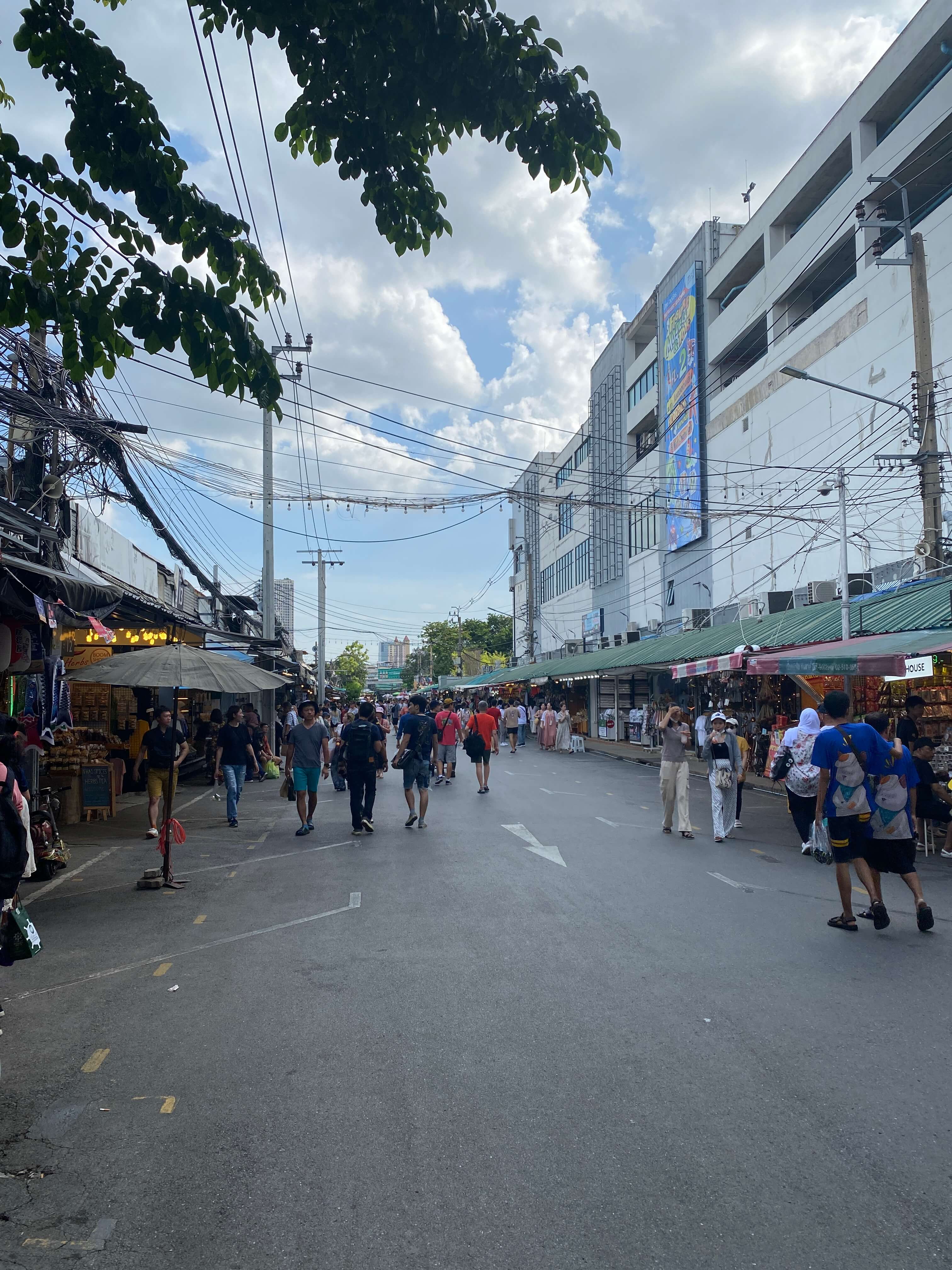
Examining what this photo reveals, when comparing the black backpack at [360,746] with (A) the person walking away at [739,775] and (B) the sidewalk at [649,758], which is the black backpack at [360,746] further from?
(B) the sidewalk at [649,758]

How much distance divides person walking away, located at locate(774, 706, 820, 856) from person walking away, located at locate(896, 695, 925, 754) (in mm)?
1574

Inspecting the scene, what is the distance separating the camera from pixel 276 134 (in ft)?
19.9

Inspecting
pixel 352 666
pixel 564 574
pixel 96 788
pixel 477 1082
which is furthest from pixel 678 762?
pixel 352 666

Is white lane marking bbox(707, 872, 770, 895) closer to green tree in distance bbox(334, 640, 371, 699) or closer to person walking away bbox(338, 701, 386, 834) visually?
person walking away bbox(338, 701, 386, 834)

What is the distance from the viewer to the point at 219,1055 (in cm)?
482

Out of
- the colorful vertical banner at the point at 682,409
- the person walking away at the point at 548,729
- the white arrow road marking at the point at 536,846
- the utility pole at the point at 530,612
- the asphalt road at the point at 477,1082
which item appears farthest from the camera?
the utility pole at the point at 530,612

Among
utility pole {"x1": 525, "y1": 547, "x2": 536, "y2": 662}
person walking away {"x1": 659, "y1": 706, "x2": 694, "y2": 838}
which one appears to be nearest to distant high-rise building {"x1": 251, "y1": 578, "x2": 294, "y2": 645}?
utility pole {"x1": 525, "y1": 547, "x2": 536, "y2": 662}

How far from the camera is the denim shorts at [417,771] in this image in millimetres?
13305

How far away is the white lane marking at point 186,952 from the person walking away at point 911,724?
7.32 metres

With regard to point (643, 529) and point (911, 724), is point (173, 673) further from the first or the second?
point (643, 529)

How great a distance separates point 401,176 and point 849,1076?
6000 mm

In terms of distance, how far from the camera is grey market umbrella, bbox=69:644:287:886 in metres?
11.3

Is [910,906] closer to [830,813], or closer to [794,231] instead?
[830,813]

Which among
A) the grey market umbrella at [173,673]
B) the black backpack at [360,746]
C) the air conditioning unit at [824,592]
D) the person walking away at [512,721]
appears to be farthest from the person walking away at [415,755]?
the person walking away at [512,721]
